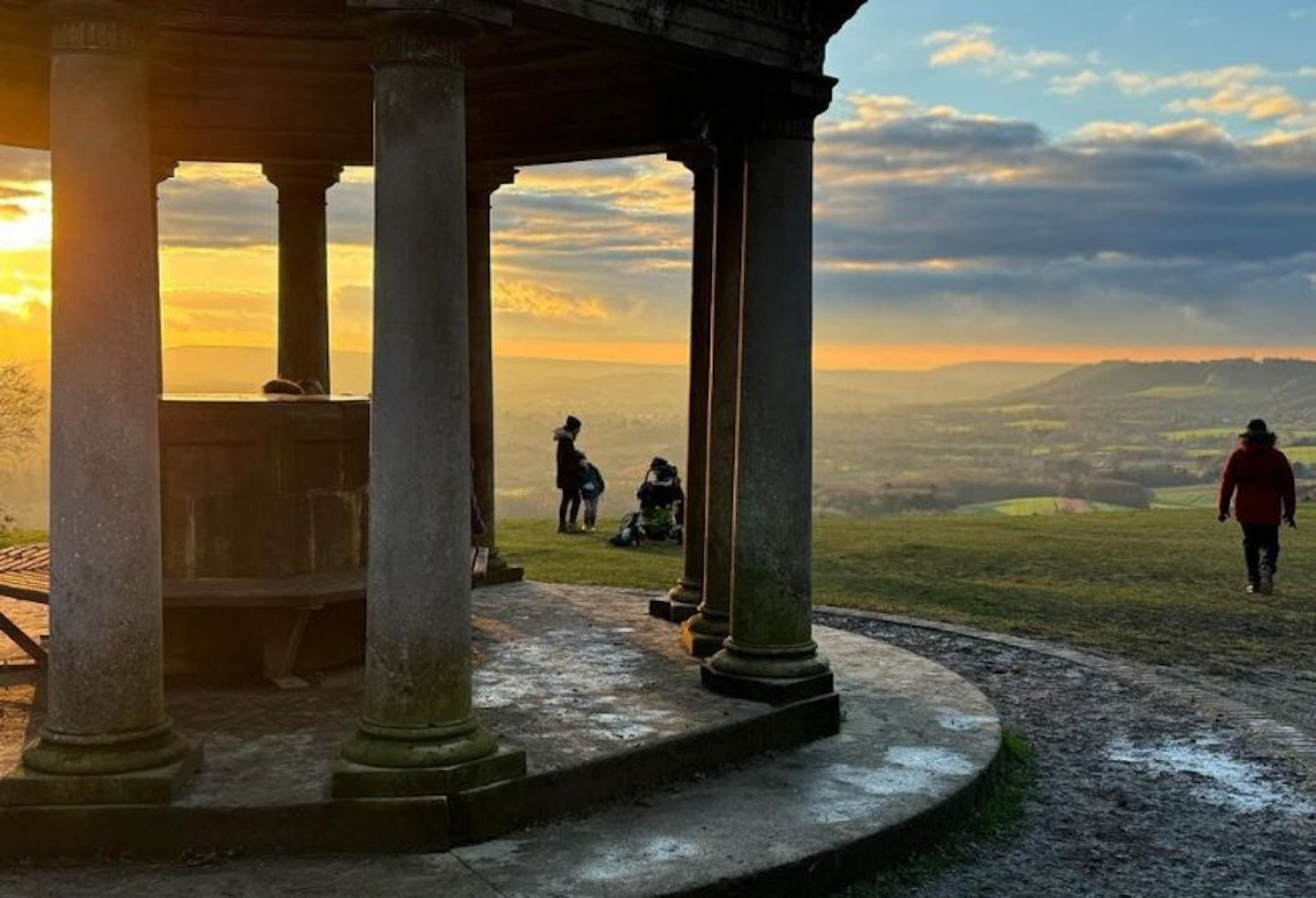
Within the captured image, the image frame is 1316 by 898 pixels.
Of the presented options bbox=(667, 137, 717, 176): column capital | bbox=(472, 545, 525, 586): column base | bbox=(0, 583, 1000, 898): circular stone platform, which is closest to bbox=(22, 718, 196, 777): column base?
bbox=(0, 583, 1000, 898): circular stone platform

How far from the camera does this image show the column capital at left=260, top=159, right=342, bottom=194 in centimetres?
1330

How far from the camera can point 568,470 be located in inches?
931

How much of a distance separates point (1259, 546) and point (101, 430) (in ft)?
49.8

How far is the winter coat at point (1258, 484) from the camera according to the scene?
1642 cm

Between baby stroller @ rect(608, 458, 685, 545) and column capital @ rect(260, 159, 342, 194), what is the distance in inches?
372

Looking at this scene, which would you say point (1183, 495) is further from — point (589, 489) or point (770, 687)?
point (770, 687)

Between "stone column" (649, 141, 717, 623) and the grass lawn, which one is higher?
"stone column" (649, 141, 717, 623)

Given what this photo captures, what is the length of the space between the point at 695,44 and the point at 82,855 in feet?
18.8

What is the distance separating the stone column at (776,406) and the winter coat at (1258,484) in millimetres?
10257

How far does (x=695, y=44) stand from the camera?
25.7 feet

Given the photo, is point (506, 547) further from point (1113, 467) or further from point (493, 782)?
point (1113, 467)

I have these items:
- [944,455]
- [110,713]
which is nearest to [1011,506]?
[110,713]

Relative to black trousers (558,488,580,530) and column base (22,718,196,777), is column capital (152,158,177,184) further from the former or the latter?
black trousers (558,488,580,530)

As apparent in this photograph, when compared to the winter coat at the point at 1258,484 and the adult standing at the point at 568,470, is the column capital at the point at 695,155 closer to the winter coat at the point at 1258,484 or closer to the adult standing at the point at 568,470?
the winter coat at the point at 1258,484
